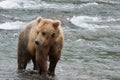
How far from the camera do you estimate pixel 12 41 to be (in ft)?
37.3

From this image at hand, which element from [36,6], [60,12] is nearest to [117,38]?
[60,12]

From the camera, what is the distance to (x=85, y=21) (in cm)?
1617

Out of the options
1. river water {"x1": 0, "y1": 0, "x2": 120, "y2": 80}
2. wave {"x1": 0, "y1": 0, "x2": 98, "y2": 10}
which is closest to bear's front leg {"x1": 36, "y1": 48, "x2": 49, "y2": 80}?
river water {"x1": 0, "y1": 0, "x2": 120, "y2": 80}

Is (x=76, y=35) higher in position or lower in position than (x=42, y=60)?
lower

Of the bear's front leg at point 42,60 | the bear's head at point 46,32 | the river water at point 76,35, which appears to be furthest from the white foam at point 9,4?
the bear's head at point 46,32

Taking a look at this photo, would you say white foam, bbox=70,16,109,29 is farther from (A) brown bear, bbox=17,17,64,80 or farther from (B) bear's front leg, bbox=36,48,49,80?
(B) bear's front leg, bbox=36,48,49,80

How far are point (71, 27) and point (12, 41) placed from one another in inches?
141

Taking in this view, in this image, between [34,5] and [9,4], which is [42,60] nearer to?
[9,4]

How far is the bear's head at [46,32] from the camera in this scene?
6.46 metres

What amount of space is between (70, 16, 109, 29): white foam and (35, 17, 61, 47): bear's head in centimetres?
822

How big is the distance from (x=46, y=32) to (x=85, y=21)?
975 centimetres

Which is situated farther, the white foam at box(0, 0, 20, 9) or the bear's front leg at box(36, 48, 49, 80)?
the white foam at box(0, 0, 20, 9)

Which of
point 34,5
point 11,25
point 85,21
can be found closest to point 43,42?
point 11,25

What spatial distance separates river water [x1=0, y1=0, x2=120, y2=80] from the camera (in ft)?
27.0
